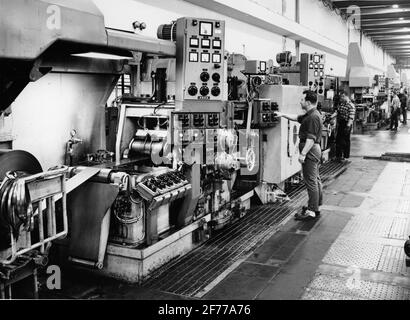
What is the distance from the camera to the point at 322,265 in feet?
12.4

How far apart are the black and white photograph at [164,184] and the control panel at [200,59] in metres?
0.01

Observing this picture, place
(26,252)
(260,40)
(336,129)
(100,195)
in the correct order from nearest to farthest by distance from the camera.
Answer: (26,252) → (100,195) → (336,129) → (260,40)

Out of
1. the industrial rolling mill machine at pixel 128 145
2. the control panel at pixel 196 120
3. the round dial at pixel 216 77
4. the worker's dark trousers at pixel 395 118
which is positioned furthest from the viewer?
the worker's dark trousers at pixel 395 118

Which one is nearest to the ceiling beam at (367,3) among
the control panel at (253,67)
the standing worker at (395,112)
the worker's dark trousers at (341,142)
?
the standing worker at (395,112)

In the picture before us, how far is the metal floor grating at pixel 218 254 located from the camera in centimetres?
342

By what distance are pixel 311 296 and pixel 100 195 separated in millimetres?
1694

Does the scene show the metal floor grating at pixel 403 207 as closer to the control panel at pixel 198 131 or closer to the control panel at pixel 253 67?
the control panel at pixel 253 67

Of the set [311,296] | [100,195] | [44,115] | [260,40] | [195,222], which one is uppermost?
[260,40]

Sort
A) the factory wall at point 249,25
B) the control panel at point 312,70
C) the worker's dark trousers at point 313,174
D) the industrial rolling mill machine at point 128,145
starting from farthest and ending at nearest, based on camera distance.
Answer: the control panel at point 312,70 → the factory wall at point 249,25 → the worker's dark trousers at point 313,174 → the industrial rolling mill machine at point 128,145

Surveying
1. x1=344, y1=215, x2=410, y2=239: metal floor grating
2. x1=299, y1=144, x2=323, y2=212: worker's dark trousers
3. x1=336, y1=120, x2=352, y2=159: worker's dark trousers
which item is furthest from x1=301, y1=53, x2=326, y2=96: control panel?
x1=344, y1=215, x2=410, y2=239: metal floor grating

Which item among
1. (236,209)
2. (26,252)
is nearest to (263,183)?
(236,209)

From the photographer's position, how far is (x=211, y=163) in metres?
4.38

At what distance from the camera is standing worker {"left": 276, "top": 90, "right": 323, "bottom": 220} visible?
16.1ft

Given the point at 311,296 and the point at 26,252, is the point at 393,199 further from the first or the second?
the point at 26,252
